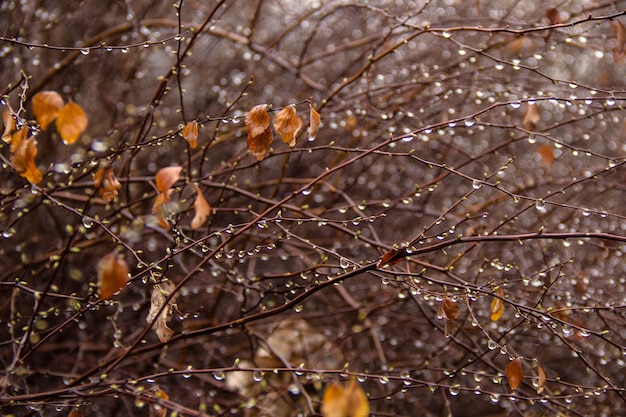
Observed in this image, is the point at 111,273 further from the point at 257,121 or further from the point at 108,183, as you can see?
the point at 257,121

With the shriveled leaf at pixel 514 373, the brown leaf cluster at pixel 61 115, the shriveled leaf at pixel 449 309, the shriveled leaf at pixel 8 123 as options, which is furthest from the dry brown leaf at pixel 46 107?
the shriveled leaf at pixel 514 373

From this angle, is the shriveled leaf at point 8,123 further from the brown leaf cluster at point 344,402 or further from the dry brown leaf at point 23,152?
→ the brown leaf cluster at point 344,402

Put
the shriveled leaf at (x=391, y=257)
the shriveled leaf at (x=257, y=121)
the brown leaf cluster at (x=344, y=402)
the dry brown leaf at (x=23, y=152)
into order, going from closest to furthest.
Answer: the brown leaf cluster at (x=344, y=402) < the dry brown leaf at (x=23, y=152) < the shriveled leaf at (x=391, y=257) < the shriveled leaf at (x=257, y=121)

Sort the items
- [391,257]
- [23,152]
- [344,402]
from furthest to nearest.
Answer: [391,257], [23,152], [344,402]

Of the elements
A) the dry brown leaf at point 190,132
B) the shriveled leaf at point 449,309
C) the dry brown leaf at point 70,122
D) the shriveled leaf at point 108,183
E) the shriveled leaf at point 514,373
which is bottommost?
the shriveled leaf at point 514,373

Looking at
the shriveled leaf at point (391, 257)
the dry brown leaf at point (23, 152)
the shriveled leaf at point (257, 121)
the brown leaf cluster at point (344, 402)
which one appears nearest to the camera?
the brown leaf cluster at point (344, 402)

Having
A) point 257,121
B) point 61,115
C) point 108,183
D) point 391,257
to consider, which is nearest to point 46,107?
point 61,115
